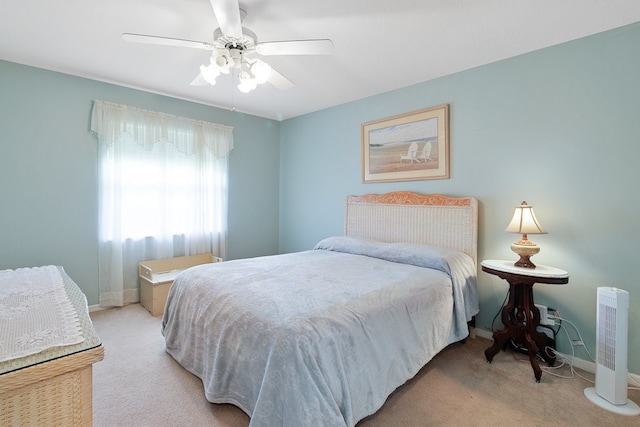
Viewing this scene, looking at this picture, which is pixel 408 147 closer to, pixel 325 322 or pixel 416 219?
pixel 416 219

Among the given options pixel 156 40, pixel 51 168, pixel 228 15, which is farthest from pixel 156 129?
pixel 228 15

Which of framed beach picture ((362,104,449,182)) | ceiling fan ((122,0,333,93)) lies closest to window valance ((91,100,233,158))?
ceiling fan ((122,0,333,93))

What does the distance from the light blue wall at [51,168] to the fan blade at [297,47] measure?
2244mm

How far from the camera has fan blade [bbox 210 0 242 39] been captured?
1531 mm

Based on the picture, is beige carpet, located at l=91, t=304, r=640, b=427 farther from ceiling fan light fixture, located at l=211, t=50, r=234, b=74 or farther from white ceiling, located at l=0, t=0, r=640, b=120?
white ceiling, located at l=0, t=0, r=640, b=120

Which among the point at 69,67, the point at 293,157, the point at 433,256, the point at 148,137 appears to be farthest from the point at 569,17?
the point at 69,67

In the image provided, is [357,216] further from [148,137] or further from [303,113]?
[148,137]

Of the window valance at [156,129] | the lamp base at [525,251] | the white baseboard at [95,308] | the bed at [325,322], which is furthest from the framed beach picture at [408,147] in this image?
the white baseboard at [95,308]

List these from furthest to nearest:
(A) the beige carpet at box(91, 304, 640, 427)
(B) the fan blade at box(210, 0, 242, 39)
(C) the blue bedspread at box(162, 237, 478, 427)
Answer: (A) the beige carpet at box(91, 304, 640, 427)
(B) the fan blade at box(210, 0, 242, 39)
(C) the blue bedspread at box(162, 237, 478, 427)

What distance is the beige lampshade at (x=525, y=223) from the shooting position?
2.18 m

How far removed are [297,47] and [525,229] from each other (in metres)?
2.07

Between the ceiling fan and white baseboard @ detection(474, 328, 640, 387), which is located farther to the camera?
white baseboard @ detection(474, 328, 640, 387)

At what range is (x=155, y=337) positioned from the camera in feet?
8.57

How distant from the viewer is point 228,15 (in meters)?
1.62
